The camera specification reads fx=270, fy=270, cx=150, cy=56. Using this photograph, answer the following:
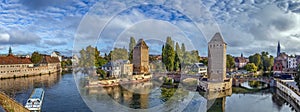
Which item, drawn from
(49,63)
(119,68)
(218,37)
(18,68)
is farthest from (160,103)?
(49,63)

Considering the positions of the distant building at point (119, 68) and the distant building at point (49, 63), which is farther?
the distant building at point (49, 63)

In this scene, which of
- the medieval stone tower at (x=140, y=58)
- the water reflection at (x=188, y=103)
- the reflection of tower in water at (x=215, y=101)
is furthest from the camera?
the medieval stone tower at (x=140, y=58)

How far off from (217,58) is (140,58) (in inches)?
589

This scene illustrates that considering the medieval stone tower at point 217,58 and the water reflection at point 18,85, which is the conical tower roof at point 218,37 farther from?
the water reflection at point 18,85

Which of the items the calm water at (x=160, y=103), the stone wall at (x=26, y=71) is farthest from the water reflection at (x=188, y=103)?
the stone wall at (x=26, y=71)

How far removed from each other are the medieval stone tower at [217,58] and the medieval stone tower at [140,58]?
13812 mm

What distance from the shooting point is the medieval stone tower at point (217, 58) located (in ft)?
79.4

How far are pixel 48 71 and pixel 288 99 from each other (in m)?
32.4

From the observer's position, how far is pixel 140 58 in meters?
37.5

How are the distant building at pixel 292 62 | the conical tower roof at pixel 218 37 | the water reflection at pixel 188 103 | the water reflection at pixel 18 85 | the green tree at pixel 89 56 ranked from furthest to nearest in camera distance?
the distant building at pixel 292 62
the green tree at pixel 89 56
the conical tower roof at pixel 218 37
the water reflection at pixel 18 85
the water reflection at pixel 188 103

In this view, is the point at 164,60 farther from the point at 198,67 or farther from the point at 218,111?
the point at 218,111

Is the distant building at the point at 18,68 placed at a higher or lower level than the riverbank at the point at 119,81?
higher

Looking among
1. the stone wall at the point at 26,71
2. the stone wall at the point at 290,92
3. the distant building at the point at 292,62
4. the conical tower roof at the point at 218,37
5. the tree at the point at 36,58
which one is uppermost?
the conical tower roof at the point at 218,37

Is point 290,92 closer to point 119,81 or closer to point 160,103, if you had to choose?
point 160,103
